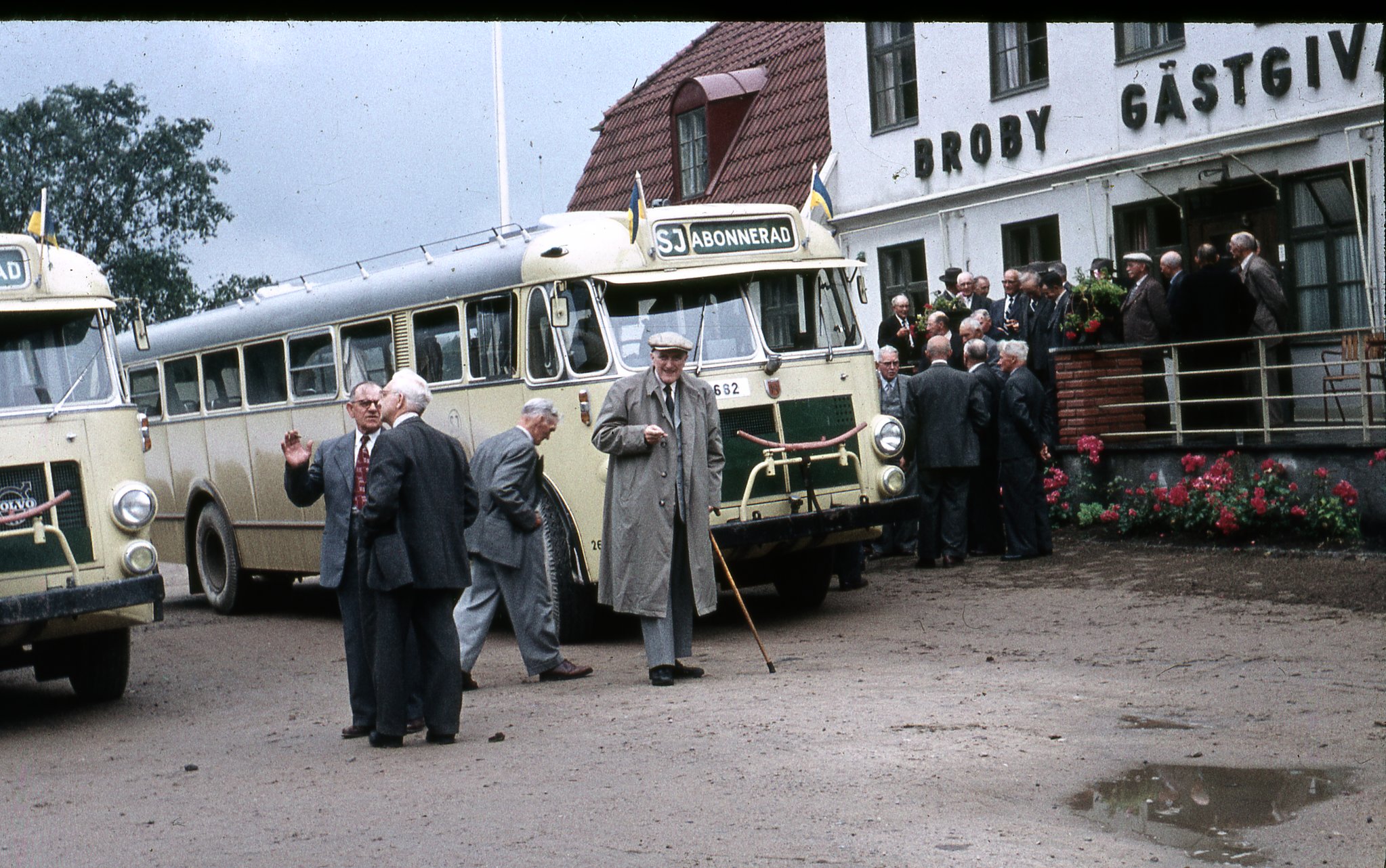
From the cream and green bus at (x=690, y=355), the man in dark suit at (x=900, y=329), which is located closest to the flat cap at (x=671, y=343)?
the cream and green bus at (x=690, y=355)

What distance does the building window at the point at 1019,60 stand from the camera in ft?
67.5

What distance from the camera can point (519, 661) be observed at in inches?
452

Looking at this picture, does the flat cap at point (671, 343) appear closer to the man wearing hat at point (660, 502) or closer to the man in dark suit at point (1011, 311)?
the man wearing hat at point (660, 502)

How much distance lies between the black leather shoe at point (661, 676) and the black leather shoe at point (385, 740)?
5.84 feet

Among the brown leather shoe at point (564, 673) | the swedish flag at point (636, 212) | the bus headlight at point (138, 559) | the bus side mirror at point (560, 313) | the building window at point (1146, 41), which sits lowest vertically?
the brown leather shoe at point (564, 673)

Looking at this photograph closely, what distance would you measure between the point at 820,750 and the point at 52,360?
5.66 meters

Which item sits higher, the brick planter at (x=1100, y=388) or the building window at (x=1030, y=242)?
the building window at (x=1030, y=242)

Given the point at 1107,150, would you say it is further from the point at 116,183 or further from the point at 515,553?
the point at 116,183

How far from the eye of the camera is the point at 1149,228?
19562 millimetres

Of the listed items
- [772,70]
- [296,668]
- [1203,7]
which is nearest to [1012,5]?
[1203,7]

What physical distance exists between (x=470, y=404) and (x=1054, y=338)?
655 cm

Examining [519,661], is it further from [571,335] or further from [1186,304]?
[1186,304]

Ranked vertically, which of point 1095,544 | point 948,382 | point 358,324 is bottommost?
point 1095,544

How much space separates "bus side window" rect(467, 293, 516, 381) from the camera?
12352 millimetres
